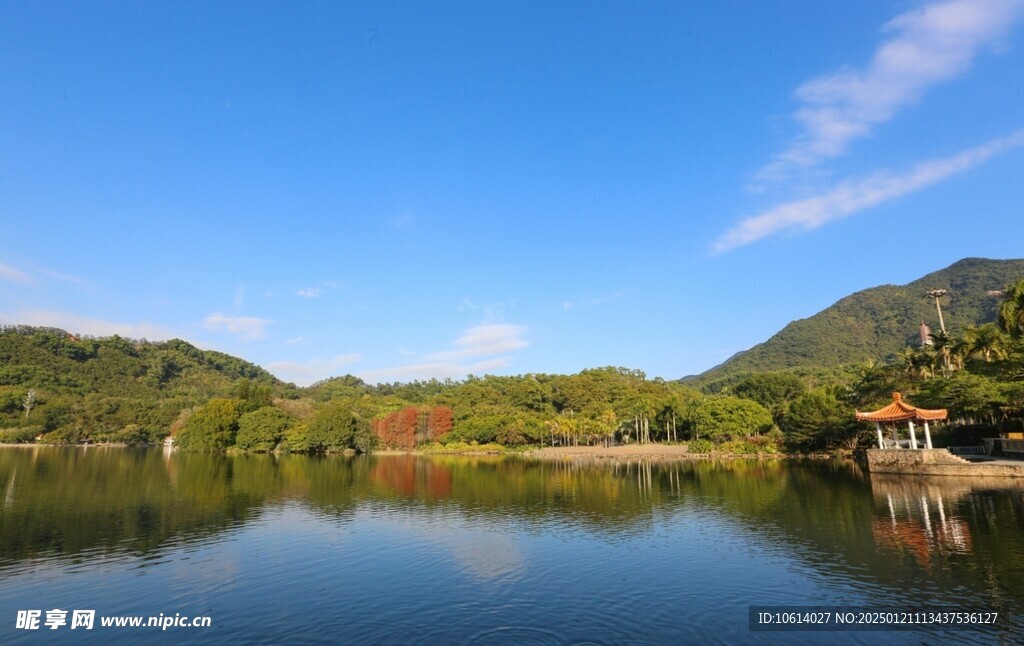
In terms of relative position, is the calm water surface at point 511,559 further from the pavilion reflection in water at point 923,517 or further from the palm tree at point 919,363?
the palm tree at point 919,363

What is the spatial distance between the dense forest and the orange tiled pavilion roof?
5.46ft

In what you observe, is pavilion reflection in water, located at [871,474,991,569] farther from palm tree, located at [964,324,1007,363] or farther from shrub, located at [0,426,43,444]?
shrub, located at [0,426,43,444]

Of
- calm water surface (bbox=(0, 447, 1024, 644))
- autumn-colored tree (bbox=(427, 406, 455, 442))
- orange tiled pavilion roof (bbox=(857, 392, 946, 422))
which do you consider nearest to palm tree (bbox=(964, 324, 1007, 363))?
orange tiled pavilion roof (bbox=(857, 392, 946, 422))

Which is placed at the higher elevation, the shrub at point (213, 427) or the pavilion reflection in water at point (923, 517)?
the shrub at point (213, 427)

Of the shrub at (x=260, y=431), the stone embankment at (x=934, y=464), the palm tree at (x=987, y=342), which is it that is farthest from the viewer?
the shrub at (x=260, y=431)

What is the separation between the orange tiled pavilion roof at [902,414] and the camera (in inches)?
1689

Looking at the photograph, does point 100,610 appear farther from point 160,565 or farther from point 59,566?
point 59,566

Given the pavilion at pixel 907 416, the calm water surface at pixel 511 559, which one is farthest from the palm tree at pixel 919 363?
the calm water surface at pixel 511 559

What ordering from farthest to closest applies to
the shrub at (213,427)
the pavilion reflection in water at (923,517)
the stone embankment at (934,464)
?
the shrub at (213,427), the stone embankment at (934,464), the pavilion reflection in water at (923,517)

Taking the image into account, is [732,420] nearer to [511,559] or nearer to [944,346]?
[944,346]

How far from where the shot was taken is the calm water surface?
14.8 m

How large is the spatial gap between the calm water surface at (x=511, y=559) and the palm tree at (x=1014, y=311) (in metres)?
17.8

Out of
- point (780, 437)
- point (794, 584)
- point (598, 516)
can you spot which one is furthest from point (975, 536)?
point (780, 437)

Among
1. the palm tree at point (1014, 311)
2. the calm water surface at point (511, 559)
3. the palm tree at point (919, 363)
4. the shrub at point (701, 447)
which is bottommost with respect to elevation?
the calm water surface at point (511, 559)
